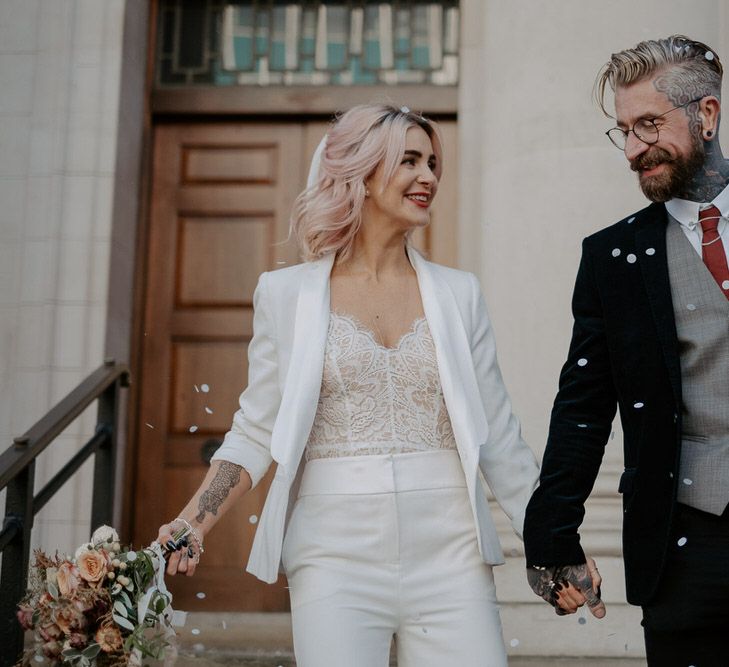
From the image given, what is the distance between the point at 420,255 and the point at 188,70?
12.4 feet

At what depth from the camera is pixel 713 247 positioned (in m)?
2.68

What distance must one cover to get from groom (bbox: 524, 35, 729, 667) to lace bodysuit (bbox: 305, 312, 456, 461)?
15.1 inches

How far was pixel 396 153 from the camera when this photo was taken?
3.35 metres

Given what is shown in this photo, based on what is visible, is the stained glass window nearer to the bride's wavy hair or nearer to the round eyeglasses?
the bride's wavy hair

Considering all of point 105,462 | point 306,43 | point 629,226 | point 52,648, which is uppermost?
point 306,43

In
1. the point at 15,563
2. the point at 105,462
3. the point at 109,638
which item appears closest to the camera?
the point at 109,638

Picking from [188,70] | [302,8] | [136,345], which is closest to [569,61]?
[302,8]

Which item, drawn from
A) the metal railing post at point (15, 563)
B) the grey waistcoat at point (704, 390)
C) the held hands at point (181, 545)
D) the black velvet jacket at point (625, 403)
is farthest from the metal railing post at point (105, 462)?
the grey waistcoat at point (704, 390)

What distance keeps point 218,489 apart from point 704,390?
4.40 feet

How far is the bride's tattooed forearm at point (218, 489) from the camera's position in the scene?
10.2ft

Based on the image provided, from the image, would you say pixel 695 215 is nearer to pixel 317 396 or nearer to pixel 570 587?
pixel 570 587

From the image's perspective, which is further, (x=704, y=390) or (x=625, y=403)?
(x=625, y=403)

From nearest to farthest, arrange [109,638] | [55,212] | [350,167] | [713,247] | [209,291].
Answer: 1. [713,247]
2. [109,638]
3. [350,167]
4. [55,212]
5. [209,291]

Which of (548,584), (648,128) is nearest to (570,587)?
(548,584)
